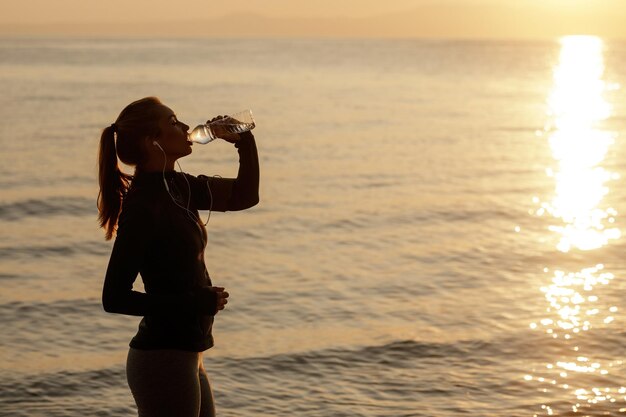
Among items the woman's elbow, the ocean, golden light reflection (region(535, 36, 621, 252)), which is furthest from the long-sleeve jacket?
golden light reflection (region(535, 36, 621, 252))

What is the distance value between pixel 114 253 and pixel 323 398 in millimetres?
5820

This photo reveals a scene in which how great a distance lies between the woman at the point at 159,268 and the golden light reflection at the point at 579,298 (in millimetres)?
5671

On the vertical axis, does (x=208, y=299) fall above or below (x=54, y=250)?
below

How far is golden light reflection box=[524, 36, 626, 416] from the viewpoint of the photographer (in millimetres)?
10008

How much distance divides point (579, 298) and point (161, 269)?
10.3m

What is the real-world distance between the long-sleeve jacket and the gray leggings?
0.15 ft

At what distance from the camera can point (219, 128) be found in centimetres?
478

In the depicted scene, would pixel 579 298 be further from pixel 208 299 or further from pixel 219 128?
pixel 208 299

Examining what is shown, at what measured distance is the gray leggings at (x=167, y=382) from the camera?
4566mm

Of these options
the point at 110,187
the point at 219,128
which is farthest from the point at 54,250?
the point at 219,128

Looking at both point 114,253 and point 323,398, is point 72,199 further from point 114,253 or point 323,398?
point 114,253

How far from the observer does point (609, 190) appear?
25531 mm

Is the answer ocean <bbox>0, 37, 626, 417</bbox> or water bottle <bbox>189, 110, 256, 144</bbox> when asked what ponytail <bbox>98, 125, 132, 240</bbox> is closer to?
water bottle <bbox>189, 110, 256, 144</bbox>

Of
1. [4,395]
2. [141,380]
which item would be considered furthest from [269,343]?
[141,380]
